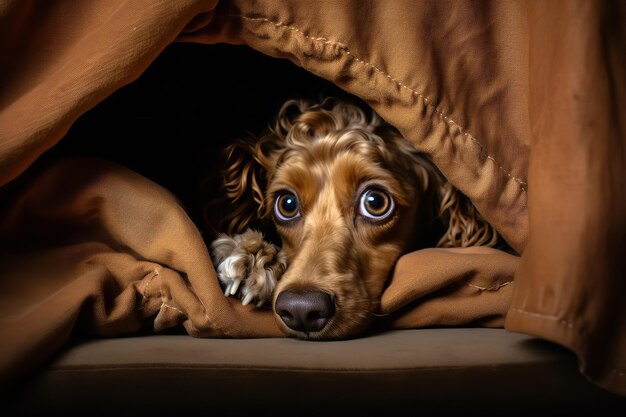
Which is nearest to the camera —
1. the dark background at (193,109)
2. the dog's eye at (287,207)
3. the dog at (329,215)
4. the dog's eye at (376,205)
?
the dog at (329,215)

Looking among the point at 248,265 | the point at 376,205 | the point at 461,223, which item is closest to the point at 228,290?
the point at 248,265

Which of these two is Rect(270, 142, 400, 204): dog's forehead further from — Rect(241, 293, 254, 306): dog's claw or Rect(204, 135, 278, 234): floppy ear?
Rect(241, 293, 254, 306): dog's claw

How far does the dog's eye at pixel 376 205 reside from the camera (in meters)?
2.45

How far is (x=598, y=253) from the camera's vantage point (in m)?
1.56

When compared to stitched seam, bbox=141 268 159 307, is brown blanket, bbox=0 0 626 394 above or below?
above

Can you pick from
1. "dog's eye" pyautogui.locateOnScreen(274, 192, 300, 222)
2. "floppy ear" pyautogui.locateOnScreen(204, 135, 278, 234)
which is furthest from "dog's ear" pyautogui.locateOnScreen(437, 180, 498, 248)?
"floppy ear" pyautogui.locateOnScreen(204, 135, 278, 234)

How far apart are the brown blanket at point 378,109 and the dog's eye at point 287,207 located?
0.59 m

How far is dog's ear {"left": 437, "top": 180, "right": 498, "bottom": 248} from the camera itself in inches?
99.3

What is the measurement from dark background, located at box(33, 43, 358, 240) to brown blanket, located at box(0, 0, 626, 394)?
656 millimetres

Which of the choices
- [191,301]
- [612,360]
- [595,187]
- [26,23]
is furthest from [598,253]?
[26,23]

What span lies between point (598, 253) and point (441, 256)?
1.82 feet

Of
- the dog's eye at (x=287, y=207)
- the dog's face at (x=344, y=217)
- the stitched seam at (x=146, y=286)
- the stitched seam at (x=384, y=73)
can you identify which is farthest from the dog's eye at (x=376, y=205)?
the stitched seam at (x=146, y=286)

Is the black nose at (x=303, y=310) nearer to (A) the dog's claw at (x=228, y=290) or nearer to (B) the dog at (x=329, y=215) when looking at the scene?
(B) the dog at (x=329, y=215)

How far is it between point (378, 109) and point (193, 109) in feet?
3.68
